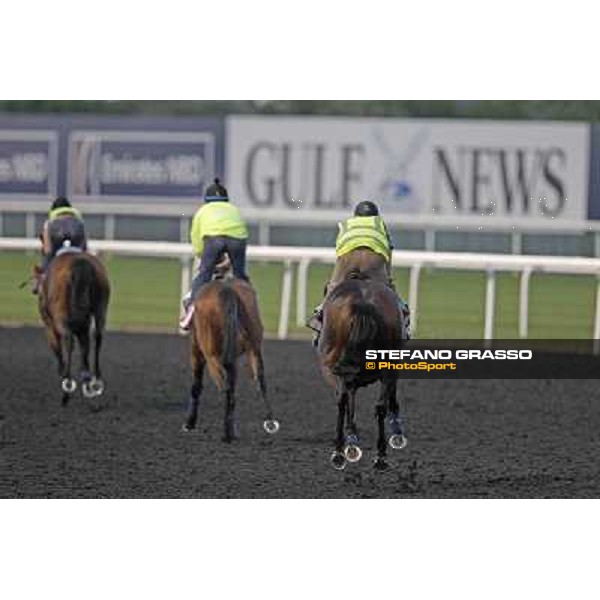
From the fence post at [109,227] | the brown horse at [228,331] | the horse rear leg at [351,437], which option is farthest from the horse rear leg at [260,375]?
the fence post at [109,227]

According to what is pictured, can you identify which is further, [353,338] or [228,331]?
[228,331]

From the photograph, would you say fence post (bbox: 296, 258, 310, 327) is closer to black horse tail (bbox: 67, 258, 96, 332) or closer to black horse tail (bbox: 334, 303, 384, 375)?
black horse tail (bbox: 67, 258, 96, 332)

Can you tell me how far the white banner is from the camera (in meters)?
11.1

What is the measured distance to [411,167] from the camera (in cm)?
1199

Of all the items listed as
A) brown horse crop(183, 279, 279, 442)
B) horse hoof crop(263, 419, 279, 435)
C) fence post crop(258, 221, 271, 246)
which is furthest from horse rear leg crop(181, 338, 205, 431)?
fence post crop(258, 221, 271, 246)

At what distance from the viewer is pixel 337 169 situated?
11867 mm

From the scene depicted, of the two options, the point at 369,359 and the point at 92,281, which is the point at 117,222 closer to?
the point at 92,281

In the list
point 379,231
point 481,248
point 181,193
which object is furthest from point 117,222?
point 379,231

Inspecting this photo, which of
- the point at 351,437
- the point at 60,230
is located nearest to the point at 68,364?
the point at 60,230

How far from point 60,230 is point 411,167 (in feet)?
6.90

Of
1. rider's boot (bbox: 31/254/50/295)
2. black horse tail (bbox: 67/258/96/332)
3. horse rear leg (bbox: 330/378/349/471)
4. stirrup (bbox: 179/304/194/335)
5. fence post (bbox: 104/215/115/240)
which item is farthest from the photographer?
fence post (bbox: 104/215/115/240)

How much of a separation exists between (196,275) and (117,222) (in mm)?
2727

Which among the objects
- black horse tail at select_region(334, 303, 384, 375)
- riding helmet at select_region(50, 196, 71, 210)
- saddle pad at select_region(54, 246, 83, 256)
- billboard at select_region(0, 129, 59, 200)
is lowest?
black horse tail at select_region(334, 303, 384, 375)

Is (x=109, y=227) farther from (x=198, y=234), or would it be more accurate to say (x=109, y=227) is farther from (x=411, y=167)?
(x=198, y=234)
